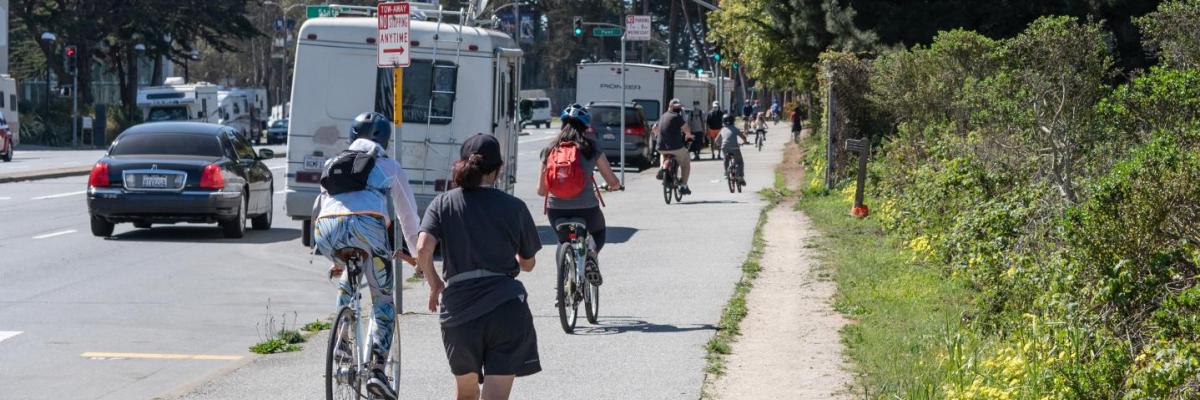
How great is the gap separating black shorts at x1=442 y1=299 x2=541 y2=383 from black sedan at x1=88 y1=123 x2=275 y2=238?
12020mm

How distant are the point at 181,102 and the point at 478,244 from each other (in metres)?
55.7

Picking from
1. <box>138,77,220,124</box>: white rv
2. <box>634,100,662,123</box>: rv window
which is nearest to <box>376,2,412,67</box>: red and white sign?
<box>634,100,662,123</box>: rv window

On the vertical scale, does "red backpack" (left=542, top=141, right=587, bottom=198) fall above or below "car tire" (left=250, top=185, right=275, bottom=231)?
above

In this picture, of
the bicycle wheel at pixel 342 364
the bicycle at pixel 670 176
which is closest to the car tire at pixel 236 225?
the bicycle at pixel 670 176

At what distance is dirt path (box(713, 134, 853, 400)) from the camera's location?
28.1 feet

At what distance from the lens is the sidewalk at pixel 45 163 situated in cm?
3228

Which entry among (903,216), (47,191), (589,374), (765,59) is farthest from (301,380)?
(765,59)

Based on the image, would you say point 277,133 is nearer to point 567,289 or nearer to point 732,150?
point 732,150

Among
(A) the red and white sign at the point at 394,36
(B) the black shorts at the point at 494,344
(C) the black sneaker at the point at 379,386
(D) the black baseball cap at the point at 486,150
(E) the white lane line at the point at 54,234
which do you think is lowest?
(E) the white lane line at the point at 54,234

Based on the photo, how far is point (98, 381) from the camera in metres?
9.19

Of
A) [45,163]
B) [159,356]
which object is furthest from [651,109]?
[159,356]

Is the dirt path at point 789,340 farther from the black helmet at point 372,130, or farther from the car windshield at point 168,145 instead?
the car windshield at point 168,145

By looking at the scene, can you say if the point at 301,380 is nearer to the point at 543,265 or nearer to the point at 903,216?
the point at 543,265

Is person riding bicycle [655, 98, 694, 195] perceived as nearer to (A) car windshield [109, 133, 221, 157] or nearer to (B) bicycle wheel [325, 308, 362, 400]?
(A) car windshield [109, 133, 221, 157]
